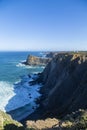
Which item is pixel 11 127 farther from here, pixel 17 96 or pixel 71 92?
pixel 17 96

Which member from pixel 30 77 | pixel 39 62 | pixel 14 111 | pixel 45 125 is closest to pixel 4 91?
pixel 14 111

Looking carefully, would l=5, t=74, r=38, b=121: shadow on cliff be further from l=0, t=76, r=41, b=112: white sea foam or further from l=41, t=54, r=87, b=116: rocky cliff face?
l=41, t=54, r=87, b=116: rocky cliff face

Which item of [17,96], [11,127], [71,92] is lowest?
[17,96]

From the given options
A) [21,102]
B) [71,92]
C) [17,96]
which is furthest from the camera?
[17,96]

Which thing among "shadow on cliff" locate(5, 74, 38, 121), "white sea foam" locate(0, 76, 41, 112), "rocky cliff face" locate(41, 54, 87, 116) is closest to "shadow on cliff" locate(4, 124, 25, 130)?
"rocky cliff face" locate(41, 54, 87, 116)

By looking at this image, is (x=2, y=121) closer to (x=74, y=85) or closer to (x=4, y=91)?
(x=74, y=85)

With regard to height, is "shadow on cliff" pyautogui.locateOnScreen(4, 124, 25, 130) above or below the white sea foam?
above

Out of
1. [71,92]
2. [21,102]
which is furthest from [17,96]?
[71,92]

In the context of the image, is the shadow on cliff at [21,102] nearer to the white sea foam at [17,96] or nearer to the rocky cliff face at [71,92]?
the white sea foam at [17,96]
